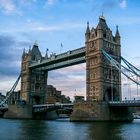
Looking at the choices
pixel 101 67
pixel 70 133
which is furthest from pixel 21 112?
pixel 70 133

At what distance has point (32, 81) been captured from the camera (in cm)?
10281

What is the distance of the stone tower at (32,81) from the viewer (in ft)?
334

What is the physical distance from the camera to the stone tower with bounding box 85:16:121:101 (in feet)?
246

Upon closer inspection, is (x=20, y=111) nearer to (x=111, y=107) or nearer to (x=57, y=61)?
(x=57, y=61)

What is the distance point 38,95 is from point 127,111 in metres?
37.0

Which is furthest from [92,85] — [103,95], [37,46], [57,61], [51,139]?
[51,139]

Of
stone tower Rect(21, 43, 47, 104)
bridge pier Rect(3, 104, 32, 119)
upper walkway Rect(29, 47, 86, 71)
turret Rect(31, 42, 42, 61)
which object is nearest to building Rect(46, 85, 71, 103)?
stone tower Rect(21, 43, 47, 104)

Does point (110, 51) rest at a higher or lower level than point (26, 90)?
higher

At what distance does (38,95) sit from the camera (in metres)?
103

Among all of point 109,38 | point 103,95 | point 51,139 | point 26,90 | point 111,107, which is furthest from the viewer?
point 26,90

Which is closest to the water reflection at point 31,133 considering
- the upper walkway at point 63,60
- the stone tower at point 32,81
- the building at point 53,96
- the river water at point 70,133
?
the river water at point 70,133

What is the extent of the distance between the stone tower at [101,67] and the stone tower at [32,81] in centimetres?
2703

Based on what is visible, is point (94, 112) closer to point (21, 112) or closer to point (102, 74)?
point (102, 74)

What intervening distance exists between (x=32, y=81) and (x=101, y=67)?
34.8 m
